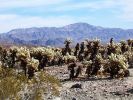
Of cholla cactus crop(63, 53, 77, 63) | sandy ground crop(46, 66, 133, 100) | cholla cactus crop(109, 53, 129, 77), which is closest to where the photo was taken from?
sandy ground crop(46, 66, 133, 100)

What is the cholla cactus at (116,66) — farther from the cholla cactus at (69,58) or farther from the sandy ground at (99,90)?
the cholla cactus at (69,58)

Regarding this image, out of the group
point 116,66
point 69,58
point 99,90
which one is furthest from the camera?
point 69,58

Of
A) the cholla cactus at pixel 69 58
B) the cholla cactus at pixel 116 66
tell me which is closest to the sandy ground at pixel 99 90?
the cholla cactus at pixel 116 66

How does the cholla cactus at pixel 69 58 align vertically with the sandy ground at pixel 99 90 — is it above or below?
above

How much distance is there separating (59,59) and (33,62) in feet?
42.9

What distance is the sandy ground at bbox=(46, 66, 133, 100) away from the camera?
27.2m

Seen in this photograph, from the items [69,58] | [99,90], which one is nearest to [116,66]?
[99,90]

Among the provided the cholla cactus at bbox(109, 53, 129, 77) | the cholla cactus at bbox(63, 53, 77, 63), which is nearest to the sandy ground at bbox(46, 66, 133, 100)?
the cholla cactus at bbox(109, 53, 129, 77)

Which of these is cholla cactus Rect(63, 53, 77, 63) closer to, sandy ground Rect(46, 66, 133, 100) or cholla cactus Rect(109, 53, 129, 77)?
sandy ground Rect(46, 66, 133, 100)

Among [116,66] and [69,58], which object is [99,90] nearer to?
[116,66]

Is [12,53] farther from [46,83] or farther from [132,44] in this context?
[46,83]

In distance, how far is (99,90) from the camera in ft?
96.8

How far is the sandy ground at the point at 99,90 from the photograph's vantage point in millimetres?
27188

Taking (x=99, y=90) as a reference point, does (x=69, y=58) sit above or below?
above
